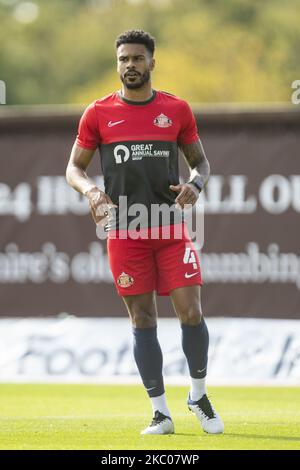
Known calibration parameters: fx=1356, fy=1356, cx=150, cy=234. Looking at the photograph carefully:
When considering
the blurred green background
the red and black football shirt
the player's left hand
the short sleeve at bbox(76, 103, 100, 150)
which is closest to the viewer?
the player's left hand

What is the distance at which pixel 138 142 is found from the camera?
8969mm

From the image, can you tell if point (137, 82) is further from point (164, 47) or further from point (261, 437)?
point (164, 47)

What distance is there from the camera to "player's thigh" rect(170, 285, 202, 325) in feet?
29.3

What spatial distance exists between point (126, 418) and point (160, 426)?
3.94 feet

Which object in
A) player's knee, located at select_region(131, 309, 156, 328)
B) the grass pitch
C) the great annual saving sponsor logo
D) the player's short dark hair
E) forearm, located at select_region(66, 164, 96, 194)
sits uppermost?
the player's short dark hair

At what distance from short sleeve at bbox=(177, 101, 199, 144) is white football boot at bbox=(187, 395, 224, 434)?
175 cm

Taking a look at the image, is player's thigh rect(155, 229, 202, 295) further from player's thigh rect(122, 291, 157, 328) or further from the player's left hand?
the player's left hand

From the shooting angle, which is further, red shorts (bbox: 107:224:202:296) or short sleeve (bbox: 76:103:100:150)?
short sleeve (bbox: 76:103:100:150)

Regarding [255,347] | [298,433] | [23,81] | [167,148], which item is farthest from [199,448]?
[23,81]

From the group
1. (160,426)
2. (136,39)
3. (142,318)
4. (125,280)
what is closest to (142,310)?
(142,318)

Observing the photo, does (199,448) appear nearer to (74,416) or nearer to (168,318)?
(74,416)

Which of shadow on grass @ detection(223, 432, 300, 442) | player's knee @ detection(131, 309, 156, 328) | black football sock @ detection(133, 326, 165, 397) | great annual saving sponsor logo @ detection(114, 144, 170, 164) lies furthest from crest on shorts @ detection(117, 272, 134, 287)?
shadow on grass @ detection(223, 432, 300, 442)

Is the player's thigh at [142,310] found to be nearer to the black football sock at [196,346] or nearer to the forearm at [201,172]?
the black football sock at [196,346]

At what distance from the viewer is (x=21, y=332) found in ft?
46.2
